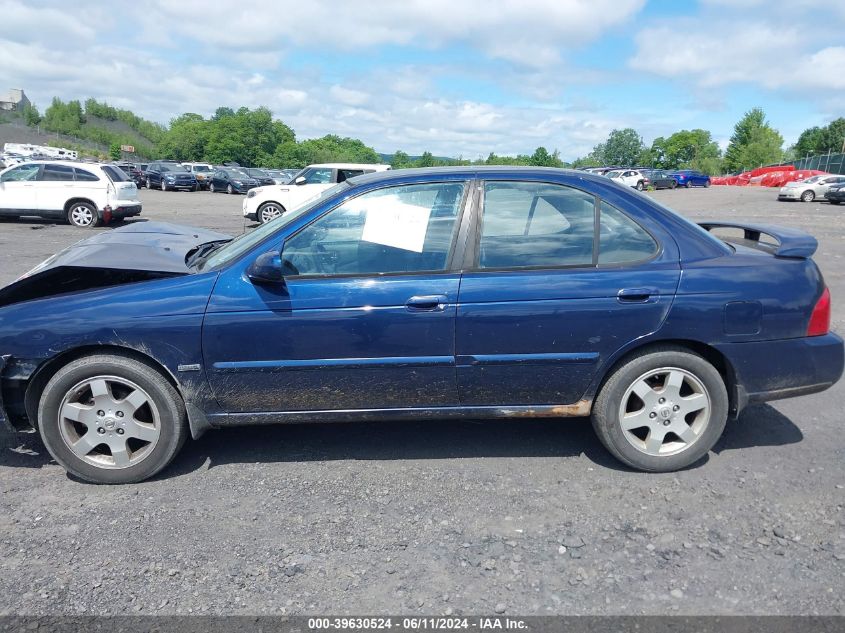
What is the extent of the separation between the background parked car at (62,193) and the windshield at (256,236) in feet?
48.2

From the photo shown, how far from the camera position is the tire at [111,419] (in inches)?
140

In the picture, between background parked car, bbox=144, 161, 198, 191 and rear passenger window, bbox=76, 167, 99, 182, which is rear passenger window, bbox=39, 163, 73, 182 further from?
background parked car, bbox=144, 161, 198, 191

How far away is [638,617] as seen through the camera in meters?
2.66

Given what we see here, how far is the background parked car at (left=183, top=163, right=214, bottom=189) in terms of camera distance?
40156 millimetres

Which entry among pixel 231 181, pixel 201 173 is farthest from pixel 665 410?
pixel 201 173

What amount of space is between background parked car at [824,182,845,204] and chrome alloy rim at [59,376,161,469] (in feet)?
106

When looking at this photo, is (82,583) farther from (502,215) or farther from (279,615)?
(502,215)

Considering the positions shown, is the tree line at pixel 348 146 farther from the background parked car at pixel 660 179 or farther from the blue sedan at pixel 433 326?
the blue sedan at pixel 433 326

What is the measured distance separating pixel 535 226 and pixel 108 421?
2.55 m

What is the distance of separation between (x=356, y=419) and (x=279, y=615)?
4.15ft

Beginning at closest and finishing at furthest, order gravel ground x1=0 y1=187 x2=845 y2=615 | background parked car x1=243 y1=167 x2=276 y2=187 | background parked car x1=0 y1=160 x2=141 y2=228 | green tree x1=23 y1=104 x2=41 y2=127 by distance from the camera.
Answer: gravel ground x1=0 y1=187 x2=845 y2=615 < background parked car x1=0 y1=160 x2=141 y2=228 < background parked car x1=243 y1=167 x2=276 y2=187 < green tree x1=23 y1=104 x2=41 y2=127

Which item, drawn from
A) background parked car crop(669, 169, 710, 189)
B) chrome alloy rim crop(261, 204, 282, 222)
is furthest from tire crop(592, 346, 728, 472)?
background parked car crop(669, 169, 710, 189)

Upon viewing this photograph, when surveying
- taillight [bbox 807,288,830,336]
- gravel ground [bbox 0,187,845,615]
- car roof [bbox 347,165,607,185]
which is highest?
car roof [bbox 347,165,607,185]

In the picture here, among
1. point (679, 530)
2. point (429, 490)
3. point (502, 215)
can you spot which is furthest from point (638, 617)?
point (502, 215)
